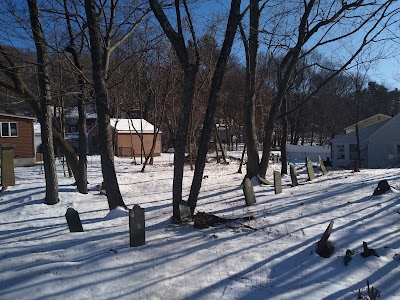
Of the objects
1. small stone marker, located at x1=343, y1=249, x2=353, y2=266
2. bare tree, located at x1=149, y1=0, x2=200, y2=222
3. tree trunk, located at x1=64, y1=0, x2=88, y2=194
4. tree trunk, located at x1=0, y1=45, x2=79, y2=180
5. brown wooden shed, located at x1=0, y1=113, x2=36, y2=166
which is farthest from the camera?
brown wooden shed, located at x1=0, y1=113, x2=36, y2=166

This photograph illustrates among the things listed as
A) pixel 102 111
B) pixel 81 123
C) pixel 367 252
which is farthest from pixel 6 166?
pixel 367 252

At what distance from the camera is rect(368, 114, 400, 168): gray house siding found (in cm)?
3334

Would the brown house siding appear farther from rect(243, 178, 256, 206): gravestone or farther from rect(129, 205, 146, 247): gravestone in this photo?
rect(129, 205, 146, 247): gravestone

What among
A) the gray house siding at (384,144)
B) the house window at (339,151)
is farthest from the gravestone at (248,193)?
the house window at (339,151)

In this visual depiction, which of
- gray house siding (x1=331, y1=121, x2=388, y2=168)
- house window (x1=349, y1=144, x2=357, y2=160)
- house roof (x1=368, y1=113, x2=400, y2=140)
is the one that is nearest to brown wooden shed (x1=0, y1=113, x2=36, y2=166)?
gray house siding (x1=331, y1=121, x2=388, y2=168)

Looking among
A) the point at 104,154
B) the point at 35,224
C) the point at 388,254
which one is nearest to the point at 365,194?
the point at 388,254

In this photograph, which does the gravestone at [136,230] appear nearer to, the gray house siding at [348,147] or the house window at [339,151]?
the gray house siding at [348,147]

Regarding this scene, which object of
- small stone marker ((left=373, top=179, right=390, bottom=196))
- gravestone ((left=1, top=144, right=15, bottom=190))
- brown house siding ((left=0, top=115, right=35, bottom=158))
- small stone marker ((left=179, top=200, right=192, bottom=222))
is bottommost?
small stone marker ((left=179, top=200, right=192, bottom=222))

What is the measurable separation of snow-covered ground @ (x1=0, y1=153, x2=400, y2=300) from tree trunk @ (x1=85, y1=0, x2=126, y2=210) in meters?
0.82

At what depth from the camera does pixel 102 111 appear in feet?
32.1

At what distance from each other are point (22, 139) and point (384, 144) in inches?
1238

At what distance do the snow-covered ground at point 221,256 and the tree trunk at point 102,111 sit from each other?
0.82 m

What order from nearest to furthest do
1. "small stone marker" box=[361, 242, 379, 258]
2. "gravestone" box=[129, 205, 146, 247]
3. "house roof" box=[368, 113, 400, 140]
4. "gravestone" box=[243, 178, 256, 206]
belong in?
"small stone marker" box=[361, 242, 379, 258] → "gravestone" box=[129, 205, 146, 247] → "gravestone" box=[243, 178, 256, 206] → "house roof" box=[368, 113, 400, 140]

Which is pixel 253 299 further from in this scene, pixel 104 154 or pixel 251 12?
pixel 251 12
